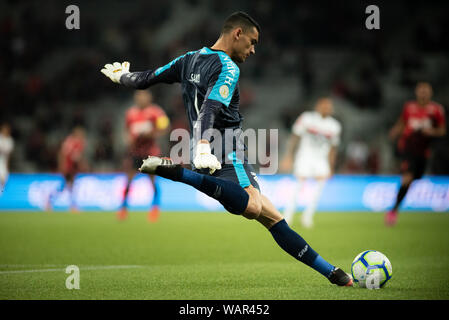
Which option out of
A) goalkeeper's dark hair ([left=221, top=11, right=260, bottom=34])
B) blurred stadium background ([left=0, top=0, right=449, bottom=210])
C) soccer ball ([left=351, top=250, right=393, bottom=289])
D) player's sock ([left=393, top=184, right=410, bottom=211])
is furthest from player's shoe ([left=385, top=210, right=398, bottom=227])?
goalkeeper's dark hair ([left=221, top=11, right=260, bottom=34])

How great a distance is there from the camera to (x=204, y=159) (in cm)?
449

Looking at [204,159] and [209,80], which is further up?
[209,80]

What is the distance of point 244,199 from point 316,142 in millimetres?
8266

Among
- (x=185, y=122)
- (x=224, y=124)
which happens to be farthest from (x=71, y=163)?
(x=224, y=124)

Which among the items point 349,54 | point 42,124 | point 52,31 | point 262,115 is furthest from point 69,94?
point 349,54

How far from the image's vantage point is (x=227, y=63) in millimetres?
4867

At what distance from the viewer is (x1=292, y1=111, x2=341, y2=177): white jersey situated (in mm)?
12758

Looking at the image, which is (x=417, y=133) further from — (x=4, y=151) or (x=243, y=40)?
(x=4, y=151)

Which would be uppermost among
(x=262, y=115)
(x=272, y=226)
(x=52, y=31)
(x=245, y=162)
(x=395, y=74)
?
(x=52, y=31)

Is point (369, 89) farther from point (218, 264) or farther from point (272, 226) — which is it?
point (272, 226)

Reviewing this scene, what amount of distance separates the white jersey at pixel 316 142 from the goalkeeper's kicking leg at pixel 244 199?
7.59 m

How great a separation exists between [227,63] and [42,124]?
17.1 m

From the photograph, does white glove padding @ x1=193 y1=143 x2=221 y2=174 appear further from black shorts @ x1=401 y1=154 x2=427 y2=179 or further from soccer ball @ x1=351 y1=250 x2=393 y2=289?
black shorts @ x1=401 y1=154 x2=427 y2=179
